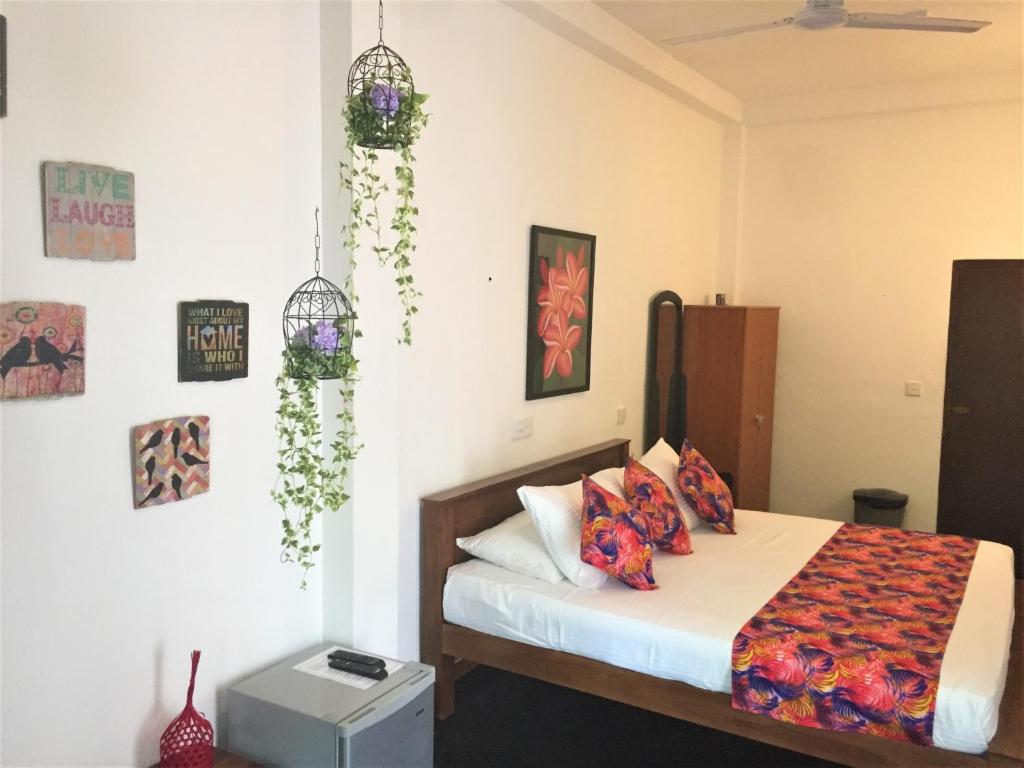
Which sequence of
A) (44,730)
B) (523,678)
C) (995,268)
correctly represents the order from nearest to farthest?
(44,730), (523,678), (995,268)

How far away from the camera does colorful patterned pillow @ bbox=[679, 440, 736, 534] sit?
3766mm

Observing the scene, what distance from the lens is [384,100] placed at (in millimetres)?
2350

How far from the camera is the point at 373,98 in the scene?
92.7 inches

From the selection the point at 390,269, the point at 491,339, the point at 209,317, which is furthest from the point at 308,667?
the point at 491,339

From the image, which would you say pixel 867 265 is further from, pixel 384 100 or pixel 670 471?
pixel 384 100

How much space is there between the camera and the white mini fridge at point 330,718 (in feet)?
7.13

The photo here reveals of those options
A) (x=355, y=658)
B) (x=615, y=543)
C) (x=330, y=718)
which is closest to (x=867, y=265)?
(x=615, y=543)

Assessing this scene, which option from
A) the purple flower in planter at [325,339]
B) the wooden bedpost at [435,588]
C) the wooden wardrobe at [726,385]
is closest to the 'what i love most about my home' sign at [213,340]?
the purple flower in planter at [325,339]

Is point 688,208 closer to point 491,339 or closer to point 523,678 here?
point 491,339

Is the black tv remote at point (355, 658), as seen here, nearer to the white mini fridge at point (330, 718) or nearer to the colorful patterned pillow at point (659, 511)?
the white mini fridge at point (330, 718)

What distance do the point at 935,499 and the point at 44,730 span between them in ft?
16.5

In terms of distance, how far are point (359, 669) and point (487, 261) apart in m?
1.73

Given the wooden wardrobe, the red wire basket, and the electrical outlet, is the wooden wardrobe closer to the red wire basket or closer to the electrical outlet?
the electrical outlet

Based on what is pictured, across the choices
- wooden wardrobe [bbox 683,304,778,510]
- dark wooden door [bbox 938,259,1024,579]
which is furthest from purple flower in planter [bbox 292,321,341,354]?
dark wooden door [bbox 938,259,1024,579]
